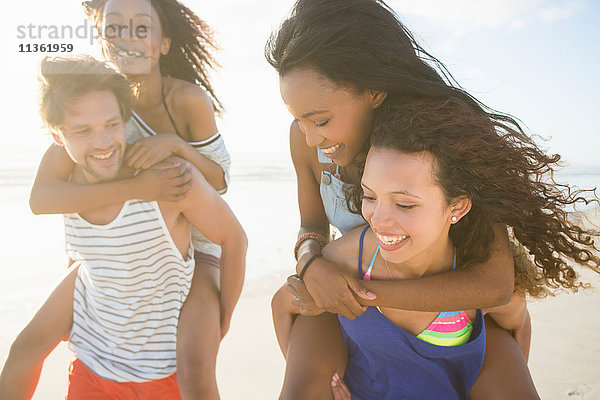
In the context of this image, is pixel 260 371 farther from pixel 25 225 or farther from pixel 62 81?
pixel 25 225

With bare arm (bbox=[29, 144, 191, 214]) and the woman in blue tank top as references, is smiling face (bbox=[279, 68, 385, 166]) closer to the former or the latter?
the woman in blue tank top

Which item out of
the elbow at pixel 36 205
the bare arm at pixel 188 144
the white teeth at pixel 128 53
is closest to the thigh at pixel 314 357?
the bare arm at pixel 188 144

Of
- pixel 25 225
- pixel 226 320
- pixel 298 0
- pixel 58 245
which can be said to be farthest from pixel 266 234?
pixel 298 0

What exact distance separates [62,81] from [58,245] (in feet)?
15.2

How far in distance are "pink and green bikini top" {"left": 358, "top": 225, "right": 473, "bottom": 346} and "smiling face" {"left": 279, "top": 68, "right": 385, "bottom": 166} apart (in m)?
0.47

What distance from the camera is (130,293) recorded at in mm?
2594

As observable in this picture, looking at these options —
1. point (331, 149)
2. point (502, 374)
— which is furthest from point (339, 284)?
Result: point (502, 374)

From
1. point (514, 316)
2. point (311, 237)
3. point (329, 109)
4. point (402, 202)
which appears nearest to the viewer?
point (402, 202)

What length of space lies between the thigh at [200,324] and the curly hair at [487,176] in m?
1.26

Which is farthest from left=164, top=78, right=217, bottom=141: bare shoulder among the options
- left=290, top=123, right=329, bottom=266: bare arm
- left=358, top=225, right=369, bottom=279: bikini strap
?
left=358, top=225, right=369, bottom=279: bikini strap

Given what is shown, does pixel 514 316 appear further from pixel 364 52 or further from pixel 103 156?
pixel 103 156

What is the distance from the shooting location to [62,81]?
2537 millimetres

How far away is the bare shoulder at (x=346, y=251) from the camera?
216 centimetres

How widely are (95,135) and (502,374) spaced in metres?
2.13
